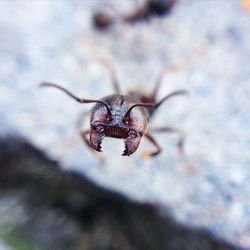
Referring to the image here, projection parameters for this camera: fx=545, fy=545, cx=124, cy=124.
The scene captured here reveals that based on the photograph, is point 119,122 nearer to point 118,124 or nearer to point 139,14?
point 118,124

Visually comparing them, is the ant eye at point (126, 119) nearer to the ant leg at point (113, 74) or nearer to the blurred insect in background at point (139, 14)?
the ant leg at point (113, 74)

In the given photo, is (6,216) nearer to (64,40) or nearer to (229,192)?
(229,192)

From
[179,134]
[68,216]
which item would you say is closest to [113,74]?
[179,134]

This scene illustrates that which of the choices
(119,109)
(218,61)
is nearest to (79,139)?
(119,109)

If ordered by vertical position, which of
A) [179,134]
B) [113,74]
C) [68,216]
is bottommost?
[68,216]

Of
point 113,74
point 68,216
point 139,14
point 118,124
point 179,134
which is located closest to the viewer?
point 118,124

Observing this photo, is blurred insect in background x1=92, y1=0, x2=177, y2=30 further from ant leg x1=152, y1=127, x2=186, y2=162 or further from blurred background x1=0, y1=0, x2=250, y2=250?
ant leg x1=152, y1=127, x2=186, y2=162
